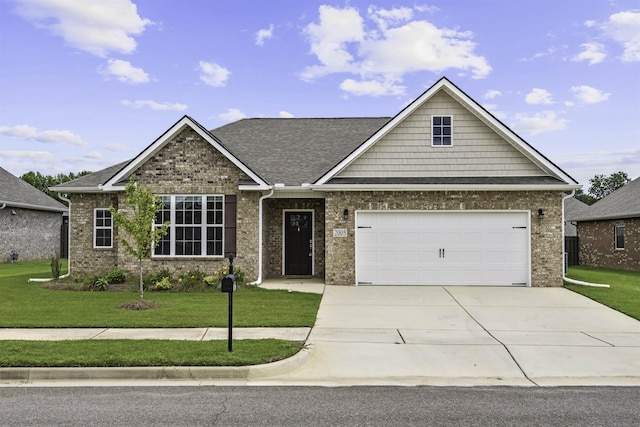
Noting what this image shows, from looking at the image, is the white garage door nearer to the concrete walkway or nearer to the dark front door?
the concrete walkway

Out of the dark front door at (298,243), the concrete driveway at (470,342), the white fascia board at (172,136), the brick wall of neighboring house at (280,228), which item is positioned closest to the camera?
the concrete driveway at (470,342)

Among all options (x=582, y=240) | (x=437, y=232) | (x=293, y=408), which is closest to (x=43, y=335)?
(x=293, y=408)

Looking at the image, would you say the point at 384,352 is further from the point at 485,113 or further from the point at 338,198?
the point at 485,113

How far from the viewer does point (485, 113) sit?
49.3 feet

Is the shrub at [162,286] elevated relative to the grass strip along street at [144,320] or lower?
elevated

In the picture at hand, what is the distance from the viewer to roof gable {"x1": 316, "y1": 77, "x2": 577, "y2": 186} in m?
15.1

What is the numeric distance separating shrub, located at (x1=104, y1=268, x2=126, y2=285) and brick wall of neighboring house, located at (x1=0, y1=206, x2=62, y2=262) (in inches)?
492

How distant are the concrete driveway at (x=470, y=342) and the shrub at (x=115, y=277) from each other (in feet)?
21.3

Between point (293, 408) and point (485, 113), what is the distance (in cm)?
1223

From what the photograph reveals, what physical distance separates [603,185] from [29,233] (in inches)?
3404

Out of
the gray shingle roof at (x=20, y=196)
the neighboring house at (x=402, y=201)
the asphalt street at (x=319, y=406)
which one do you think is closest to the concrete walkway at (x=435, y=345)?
the asphalt street at (x=319, y=406)

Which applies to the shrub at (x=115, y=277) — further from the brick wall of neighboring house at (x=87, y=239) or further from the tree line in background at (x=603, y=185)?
the tree line in background at (x=603, y=185)

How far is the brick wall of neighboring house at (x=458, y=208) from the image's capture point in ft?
49.0

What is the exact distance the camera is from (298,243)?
57.5 feet
